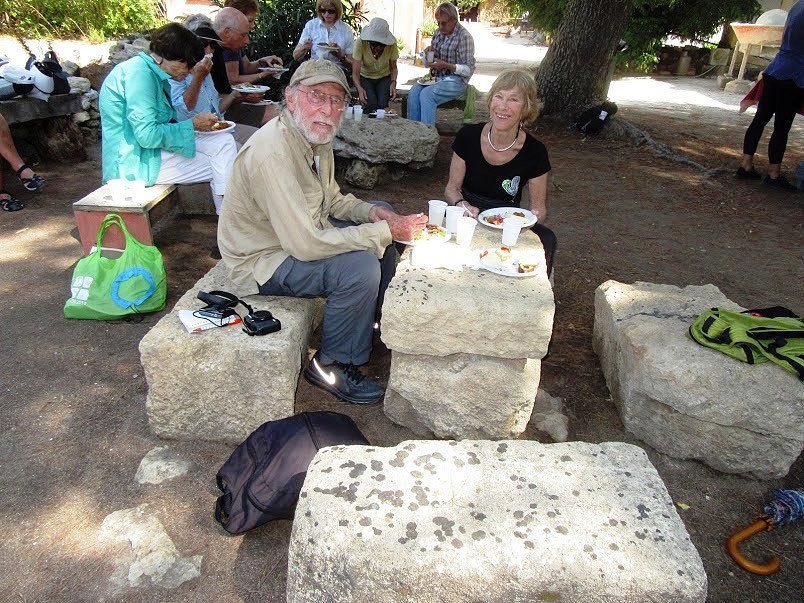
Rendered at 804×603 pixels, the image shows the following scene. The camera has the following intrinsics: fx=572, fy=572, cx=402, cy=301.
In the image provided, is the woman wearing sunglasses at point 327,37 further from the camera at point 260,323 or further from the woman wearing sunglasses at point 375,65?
the camera at point 260,323

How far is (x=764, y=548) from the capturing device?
244cm

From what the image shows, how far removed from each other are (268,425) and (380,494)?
35.2 inches

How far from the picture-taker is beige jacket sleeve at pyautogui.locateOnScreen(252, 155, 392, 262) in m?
2.68

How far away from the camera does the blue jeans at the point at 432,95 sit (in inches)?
308

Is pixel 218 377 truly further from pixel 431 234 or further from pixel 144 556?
pixel 431 234

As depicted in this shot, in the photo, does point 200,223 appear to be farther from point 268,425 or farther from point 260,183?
point 268,425

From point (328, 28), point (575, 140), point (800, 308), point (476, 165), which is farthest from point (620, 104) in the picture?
point (476, 165)

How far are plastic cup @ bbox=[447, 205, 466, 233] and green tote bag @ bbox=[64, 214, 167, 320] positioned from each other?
190 cm

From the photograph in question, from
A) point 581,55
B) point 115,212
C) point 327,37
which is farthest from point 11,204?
point 581,55

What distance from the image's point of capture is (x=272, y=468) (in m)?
2.30

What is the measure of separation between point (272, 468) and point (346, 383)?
2.89 ft

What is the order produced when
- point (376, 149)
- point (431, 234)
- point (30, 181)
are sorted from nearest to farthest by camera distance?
1. point (431, 234)
2. point (30, 181)
3. point (376, 149)

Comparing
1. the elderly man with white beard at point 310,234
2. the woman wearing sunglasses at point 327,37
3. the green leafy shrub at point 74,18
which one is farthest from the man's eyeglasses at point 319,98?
the green leafy shrub at point 74,18

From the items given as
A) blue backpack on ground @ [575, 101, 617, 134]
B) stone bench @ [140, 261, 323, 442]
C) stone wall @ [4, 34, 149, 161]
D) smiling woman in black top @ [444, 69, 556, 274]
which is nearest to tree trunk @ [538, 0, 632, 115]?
blue backpack on ground @ [575, 101, 617, 134]
